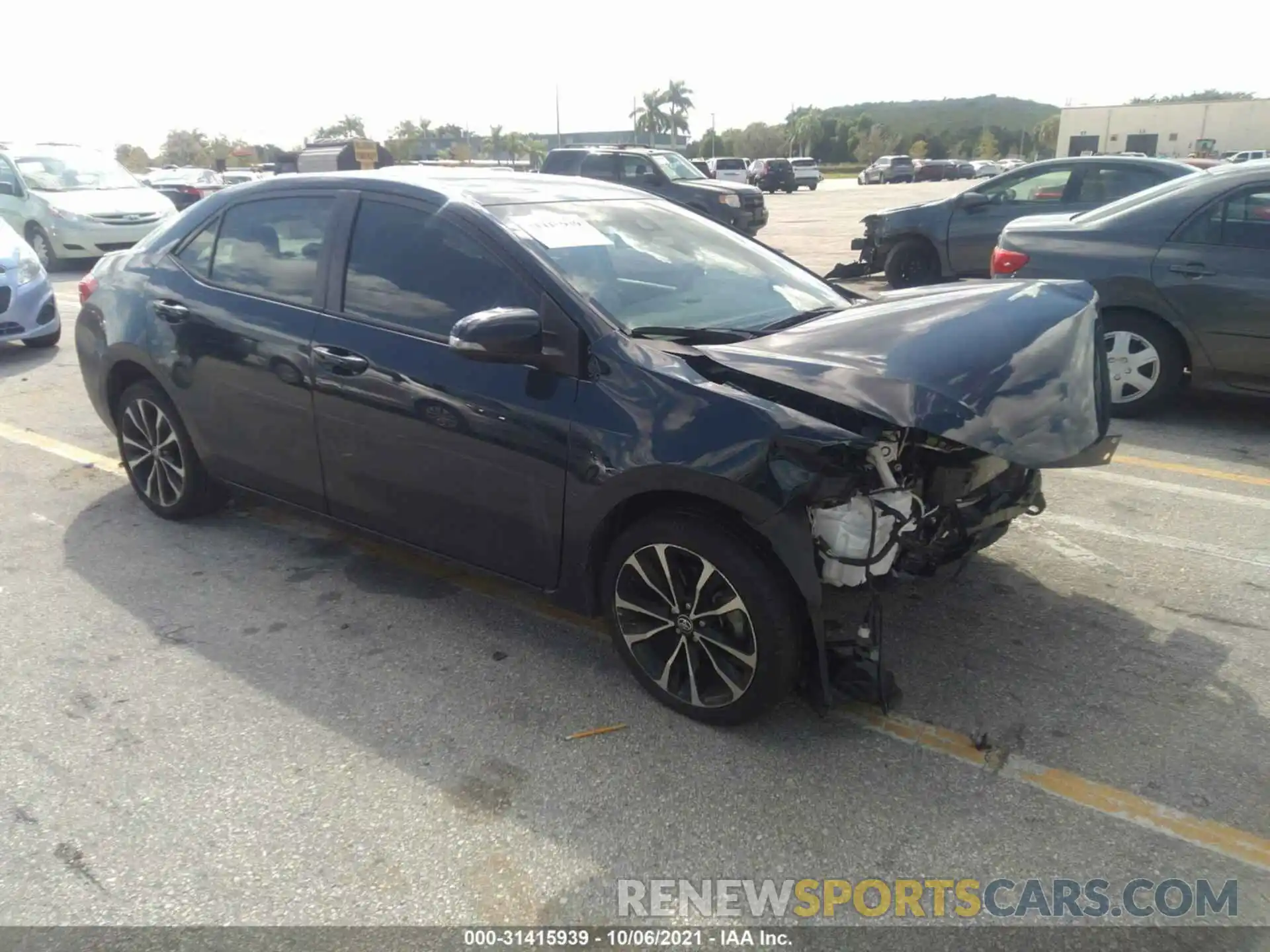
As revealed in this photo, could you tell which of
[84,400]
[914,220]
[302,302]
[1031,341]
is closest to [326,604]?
[302,302]

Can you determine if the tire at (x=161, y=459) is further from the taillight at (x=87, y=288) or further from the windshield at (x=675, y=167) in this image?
the windshield at (x=675, y=167)

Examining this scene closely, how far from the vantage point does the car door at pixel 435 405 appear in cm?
331

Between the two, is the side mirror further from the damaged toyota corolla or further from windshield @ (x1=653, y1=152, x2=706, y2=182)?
windshield @ (x1=653, y1=152, x2=706, y2=182)

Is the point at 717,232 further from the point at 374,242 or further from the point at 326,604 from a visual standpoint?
the point at 326,604

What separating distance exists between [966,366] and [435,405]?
181cm

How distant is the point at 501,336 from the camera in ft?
10.1

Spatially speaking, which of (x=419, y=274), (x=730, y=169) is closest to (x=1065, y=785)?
(x=419, y=274)

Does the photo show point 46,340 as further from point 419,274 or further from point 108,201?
point 419,274

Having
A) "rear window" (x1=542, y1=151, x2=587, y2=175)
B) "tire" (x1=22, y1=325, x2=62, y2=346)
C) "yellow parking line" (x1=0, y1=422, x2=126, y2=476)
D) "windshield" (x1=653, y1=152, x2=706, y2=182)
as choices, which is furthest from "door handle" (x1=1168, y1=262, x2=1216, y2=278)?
"rear window" (x1=542, y1=151, x2=587, y2=175)

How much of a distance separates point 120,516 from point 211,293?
57.4 inches

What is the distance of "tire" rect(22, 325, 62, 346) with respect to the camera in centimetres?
916

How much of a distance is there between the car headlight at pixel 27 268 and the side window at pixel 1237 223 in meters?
9.30

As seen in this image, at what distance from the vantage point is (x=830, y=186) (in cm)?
5481

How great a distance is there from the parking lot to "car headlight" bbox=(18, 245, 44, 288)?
5.25 meters
